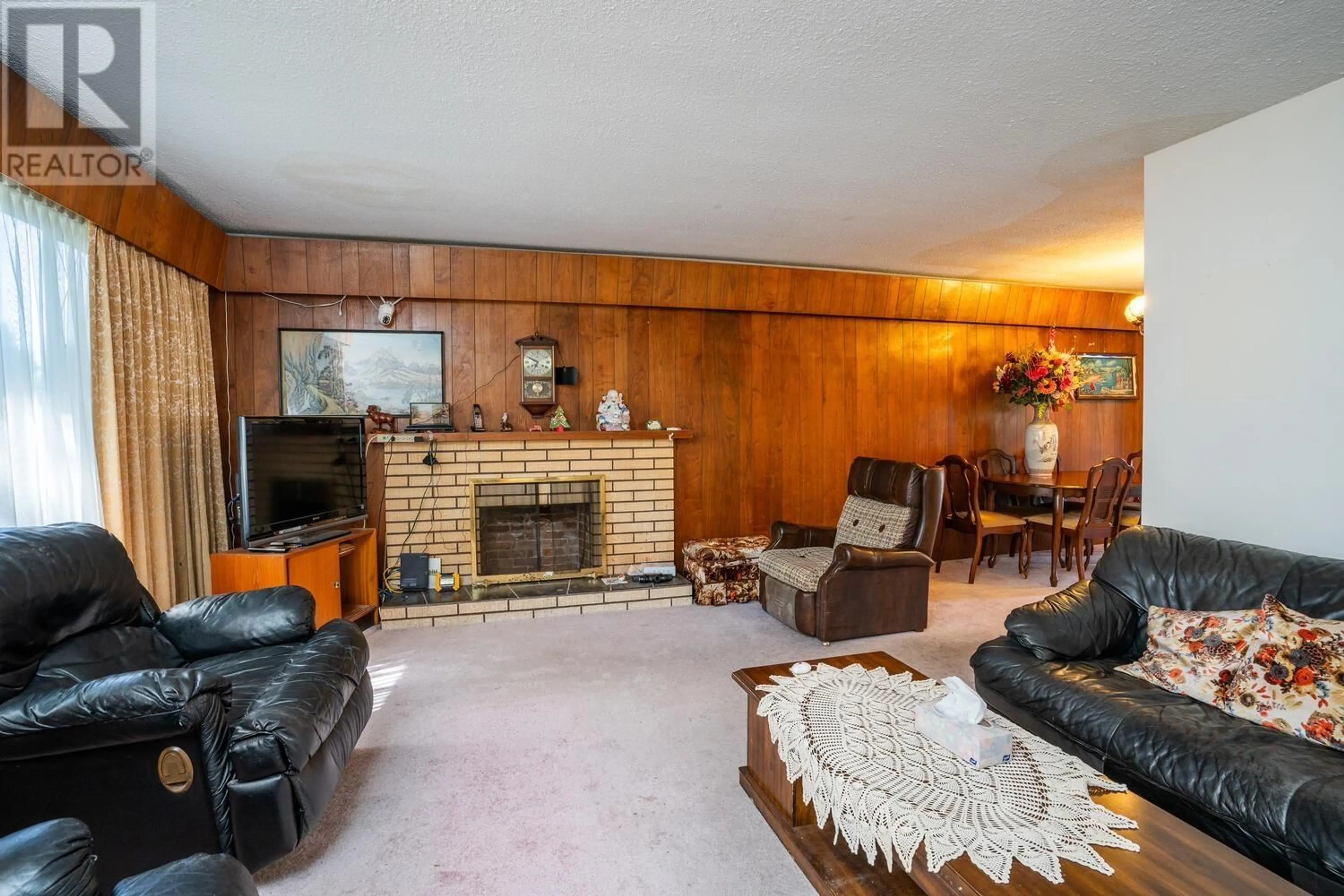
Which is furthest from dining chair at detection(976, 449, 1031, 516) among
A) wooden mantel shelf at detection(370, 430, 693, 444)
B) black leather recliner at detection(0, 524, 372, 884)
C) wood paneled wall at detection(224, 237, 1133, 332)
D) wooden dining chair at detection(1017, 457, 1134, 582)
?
black leather recliner at detection(0, 524, 372, 884)

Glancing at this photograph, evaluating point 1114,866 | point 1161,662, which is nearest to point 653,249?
point 1161,662

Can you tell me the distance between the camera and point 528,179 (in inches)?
120

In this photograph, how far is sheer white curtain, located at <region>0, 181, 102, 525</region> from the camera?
2242 mm

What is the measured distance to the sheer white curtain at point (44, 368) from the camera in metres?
2.24

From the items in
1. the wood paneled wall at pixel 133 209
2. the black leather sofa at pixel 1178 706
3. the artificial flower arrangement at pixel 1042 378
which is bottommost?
the black leather sofa at pixel 1178 706

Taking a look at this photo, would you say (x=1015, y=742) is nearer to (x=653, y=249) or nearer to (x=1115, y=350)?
(x=653, y=249)

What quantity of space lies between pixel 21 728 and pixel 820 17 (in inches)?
108

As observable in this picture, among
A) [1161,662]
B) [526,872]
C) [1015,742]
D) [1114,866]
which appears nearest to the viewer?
[1114,866]

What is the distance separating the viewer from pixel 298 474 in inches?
135

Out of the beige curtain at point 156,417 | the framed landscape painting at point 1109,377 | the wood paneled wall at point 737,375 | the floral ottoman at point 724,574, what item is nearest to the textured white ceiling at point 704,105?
the beige curtain at point 156,417

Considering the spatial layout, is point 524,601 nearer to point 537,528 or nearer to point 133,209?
point 537,528

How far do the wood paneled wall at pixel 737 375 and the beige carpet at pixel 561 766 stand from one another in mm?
1505

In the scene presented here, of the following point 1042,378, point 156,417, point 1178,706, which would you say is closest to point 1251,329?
point 1178,706

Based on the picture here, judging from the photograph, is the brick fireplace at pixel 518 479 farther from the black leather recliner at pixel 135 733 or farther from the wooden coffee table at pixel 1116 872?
the wooden coffee table at pixel 1116 872
